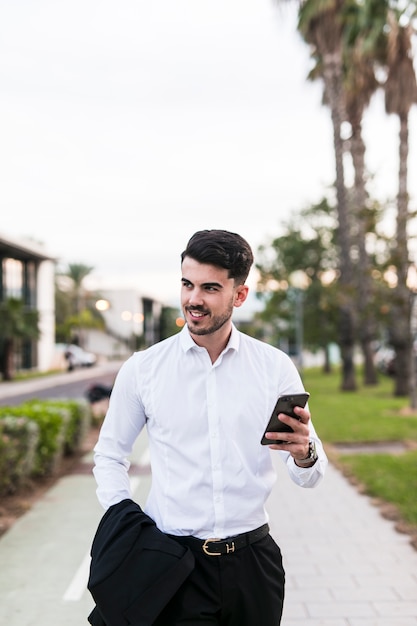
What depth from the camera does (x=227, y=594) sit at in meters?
2.27

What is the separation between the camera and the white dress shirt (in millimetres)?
2322

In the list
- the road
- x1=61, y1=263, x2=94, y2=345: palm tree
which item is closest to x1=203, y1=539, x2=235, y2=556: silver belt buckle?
the road

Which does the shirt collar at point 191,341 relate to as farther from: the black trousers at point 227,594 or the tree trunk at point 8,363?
the tree trunk at point 8,363

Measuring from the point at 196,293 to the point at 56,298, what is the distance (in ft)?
222

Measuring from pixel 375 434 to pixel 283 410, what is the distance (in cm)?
1160

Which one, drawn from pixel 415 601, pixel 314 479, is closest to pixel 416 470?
pixel 415 601

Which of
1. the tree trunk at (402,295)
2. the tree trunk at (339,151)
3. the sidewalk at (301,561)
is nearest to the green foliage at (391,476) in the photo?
the sidewalk at (301,561)

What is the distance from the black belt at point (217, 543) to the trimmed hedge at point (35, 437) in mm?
5508

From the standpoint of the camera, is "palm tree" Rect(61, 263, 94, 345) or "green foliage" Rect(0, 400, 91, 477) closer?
"green foliage" Rect(0, 400, 91, 477)

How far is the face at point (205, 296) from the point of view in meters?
2.34

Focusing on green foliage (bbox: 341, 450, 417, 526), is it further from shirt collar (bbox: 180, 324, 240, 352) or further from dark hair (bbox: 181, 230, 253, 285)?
dark hair (bbox: 181, 230, 253, 285)

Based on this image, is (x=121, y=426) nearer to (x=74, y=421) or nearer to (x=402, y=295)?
(x=74, y=421)

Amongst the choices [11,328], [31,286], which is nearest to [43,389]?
[11,328]

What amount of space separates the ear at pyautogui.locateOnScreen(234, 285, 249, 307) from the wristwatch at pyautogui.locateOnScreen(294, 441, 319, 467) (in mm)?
556
